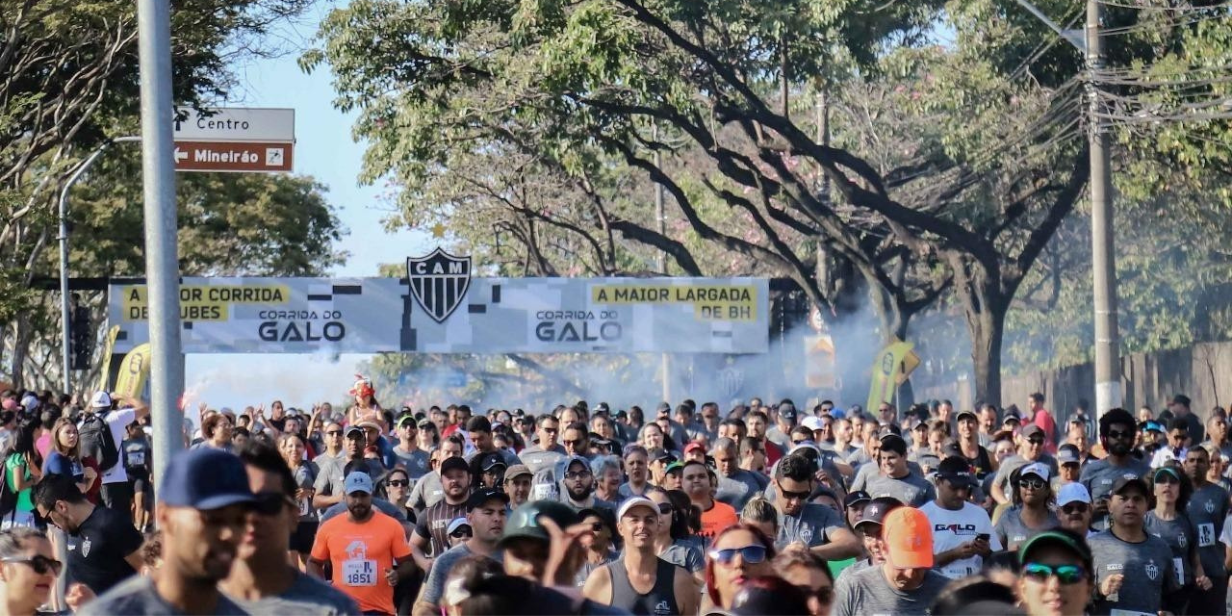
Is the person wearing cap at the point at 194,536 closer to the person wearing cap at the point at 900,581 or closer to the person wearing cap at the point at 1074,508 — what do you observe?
the person wearing cap at the point at 900,581

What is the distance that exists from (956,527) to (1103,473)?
109 inches

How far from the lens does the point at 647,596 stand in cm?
918

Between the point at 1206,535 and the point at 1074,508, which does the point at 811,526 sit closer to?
the point at 1074,508

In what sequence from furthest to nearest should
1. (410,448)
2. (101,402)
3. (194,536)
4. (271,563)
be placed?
1. (101,402)
2. (410,448)
3. (271,563)
4. (194,536)

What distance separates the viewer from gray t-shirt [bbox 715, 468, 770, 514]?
13738 millimetres

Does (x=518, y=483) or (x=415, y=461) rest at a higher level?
(x=518, y=483)

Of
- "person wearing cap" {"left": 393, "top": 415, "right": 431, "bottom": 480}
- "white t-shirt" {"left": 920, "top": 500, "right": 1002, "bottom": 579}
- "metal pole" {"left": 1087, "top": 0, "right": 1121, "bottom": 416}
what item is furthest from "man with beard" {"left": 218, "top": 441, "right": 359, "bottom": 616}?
"metal pole" {"left": 1087, "top": 0, "right": 1121, "bottom": 416}

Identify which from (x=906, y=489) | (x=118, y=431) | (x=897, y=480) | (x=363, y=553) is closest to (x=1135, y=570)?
(x=906, y=489)

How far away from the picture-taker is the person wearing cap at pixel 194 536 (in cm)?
447

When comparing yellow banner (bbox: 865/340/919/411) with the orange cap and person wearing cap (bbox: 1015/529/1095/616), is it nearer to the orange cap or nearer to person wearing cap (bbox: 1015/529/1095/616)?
the orange cap

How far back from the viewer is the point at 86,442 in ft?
58.4

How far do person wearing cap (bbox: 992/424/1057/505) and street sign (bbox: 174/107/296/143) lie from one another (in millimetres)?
14201

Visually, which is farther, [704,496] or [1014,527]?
[704,496]

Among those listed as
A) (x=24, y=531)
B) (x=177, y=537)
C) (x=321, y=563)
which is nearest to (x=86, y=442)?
(x=321, y=563)
